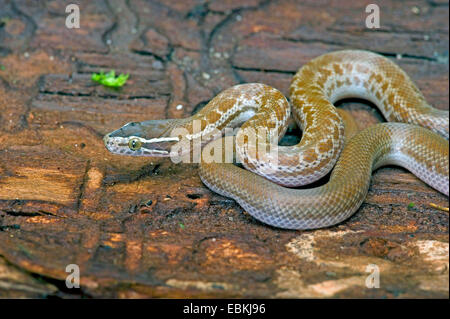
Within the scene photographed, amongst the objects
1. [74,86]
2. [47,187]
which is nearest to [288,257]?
[47,187]

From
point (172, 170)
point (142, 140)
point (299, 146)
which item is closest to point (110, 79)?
point (142, 140)

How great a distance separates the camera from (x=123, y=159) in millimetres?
7719

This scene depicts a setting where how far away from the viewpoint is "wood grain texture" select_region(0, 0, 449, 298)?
5.59 meters

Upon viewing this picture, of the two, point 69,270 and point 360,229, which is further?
point 360,229

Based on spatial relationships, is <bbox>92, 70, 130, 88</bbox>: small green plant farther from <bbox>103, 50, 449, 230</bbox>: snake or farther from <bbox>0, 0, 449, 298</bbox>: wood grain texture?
<bbox>103, 50, 449, 230</bbox>: snake

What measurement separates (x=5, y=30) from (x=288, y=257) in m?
7.92

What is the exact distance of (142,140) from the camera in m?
7.15

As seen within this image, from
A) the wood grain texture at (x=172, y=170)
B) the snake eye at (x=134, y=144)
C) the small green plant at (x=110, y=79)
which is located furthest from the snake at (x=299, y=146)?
the small green plant at (x=110, y=79)

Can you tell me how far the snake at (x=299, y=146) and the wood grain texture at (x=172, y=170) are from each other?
0.96 feet

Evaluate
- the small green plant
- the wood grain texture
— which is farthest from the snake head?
the small green plant

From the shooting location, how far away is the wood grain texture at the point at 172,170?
5.59 metres

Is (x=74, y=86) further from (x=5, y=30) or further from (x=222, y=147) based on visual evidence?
(x=222, y=147)

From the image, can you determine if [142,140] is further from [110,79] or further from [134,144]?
[110,79]

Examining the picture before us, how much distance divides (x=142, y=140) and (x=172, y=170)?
2.44ft
